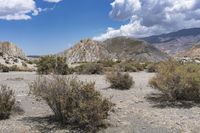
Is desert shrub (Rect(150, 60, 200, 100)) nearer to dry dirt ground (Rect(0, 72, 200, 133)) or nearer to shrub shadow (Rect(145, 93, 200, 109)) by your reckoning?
shrub shadow (Rect(145, 93, 200, 109))

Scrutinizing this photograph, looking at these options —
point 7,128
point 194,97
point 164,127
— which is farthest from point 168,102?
point 7,128

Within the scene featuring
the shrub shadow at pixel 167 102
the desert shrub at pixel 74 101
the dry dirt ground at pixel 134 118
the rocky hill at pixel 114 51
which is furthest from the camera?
the rocky hill at pixel 114 51

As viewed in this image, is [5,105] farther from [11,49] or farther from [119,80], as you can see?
[11,49]

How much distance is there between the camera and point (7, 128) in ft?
46.6

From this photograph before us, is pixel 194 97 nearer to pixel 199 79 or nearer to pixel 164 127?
pixel 199 79

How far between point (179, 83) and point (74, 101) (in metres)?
6.05

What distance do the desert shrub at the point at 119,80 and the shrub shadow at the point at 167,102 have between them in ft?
11.4

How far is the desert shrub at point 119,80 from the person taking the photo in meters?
23.9

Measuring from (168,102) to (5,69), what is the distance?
95.5 feet

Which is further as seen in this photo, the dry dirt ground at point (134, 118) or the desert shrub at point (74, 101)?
the dry dirt ground at point (134, 118)

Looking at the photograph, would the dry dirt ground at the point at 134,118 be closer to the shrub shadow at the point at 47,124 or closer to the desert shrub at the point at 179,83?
the shrub shadow at the point at 47,124

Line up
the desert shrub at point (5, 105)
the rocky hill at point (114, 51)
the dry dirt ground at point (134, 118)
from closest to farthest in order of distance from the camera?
the dry dirt ground at point (134, 118) → the desert shrub at point (5, 105) → the rocky hill at point (114, 51)

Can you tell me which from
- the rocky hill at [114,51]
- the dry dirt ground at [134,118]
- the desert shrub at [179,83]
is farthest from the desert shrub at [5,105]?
the rocky hill at [114,51]

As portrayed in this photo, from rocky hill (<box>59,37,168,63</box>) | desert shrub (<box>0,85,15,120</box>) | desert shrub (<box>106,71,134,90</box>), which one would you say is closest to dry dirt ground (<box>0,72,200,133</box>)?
desert shrub (<box>0,85,15,120</box>)
